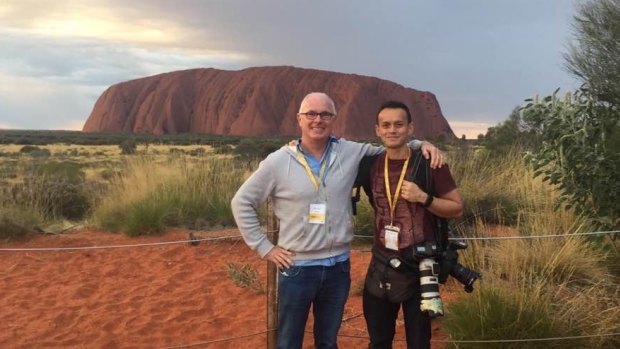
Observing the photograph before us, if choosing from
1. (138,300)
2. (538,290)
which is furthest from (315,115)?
(138,300)

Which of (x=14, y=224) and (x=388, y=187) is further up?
(x=388, y=187)

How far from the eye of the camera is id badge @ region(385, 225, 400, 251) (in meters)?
2.77

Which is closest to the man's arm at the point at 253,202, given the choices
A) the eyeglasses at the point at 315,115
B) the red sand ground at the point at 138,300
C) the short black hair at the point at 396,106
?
the eyeglasses at the point at 315,115

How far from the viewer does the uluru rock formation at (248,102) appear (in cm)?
8081

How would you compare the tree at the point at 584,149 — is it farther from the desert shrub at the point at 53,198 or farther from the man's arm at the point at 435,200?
the desert shrub at the point at 53,198

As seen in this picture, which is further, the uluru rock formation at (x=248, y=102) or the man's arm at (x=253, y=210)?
the uluru rock formation at (x=248, y=102)

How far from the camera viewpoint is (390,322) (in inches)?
116

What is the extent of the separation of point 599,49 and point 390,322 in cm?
454

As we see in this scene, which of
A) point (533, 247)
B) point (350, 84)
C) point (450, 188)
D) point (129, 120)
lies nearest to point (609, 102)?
point (533, 247)

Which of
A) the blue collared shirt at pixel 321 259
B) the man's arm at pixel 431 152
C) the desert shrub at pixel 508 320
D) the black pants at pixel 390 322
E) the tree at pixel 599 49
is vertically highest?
the tree at pixel 599 49

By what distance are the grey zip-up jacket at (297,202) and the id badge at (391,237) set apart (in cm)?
19

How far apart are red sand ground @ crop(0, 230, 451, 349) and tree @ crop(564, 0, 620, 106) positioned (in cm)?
292

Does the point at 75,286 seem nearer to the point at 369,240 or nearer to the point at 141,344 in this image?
the point at 141,344

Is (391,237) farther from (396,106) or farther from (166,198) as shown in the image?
(166,198)
